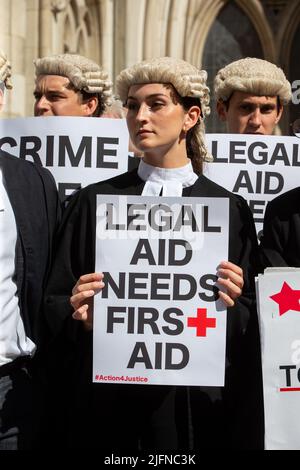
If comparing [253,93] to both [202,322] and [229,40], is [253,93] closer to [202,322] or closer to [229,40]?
[202,322]

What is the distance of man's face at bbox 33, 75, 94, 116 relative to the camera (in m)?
4.57


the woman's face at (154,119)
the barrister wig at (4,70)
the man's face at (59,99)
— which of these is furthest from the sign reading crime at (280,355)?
the man's face at (59,99)

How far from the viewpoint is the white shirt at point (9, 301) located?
137 inches

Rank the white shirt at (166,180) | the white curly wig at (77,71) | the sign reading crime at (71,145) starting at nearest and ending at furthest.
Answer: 1. the white shirt at (166,180)
2. the sign reading crime at (71,145)
3. the white curly wig at (77,71)

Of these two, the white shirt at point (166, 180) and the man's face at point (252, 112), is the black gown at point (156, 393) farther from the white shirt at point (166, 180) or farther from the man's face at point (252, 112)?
the man's face at point (252, 112)

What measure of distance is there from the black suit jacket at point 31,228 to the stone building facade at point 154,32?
5.41 meters

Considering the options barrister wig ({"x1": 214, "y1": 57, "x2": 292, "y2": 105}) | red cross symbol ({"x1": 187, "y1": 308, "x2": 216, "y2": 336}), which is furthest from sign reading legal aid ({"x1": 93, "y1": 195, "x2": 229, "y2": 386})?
barrister wig ({"x1": 214, "y1": 57, "x2": 292, "y2": 105})

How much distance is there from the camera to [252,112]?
→ 14.7 feet

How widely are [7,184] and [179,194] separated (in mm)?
546

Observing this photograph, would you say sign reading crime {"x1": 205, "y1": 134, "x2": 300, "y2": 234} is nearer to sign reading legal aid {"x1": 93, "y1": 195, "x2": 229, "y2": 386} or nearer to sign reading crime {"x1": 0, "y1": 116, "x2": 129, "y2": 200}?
sign reading crime {"x1": 0, "y1": 116, "x2": 129, "y2": 200}

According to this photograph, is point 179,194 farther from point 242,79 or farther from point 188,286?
point 242,79

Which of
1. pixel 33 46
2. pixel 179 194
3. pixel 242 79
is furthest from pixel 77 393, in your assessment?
pixel 33 46

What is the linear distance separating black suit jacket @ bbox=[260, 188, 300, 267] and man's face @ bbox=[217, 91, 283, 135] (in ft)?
2.98

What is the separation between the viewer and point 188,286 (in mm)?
3525
